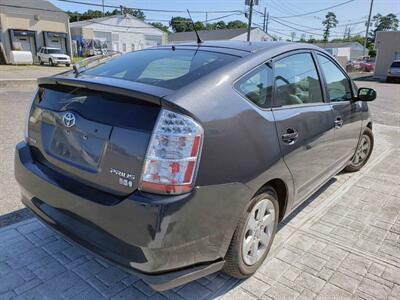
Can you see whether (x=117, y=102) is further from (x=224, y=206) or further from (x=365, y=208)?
(x=365, y=208)

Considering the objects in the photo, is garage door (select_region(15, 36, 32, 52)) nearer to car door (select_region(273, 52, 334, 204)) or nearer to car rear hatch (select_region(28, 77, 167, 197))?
car rear hatch (select_region(28, 77, 167, 197))

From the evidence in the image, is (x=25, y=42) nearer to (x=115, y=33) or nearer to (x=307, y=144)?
(x=115, y=33)

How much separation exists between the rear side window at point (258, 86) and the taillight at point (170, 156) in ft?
1.98

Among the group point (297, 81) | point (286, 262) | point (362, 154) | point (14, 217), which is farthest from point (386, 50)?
point (14, 217)

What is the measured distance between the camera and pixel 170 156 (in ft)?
6.03

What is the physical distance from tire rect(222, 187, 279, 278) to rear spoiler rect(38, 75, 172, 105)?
962 mm

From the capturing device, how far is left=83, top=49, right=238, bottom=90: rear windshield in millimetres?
2234

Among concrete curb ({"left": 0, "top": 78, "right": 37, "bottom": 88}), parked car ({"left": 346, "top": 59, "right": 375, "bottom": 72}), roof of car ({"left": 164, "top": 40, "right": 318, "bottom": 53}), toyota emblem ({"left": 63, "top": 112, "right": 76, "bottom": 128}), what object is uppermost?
roof of car ({"left": 164, "top": 40, "right": 318, "bottom": 53})

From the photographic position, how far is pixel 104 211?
1969 mm

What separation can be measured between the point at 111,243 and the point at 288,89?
1.81 metres

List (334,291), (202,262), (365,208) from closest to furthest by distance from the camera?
1. (202,262)
2. (334,291)
3. (365,208)

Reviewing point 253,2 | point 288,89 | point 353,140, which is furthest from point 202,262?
point 253,2

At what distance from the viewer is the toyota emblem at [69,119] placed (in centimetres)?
217

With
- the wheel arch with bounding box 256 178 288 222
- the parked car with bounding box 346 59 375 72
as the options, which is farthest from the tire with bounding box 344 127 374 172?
the parked car with bounding box 346 59 375 72
